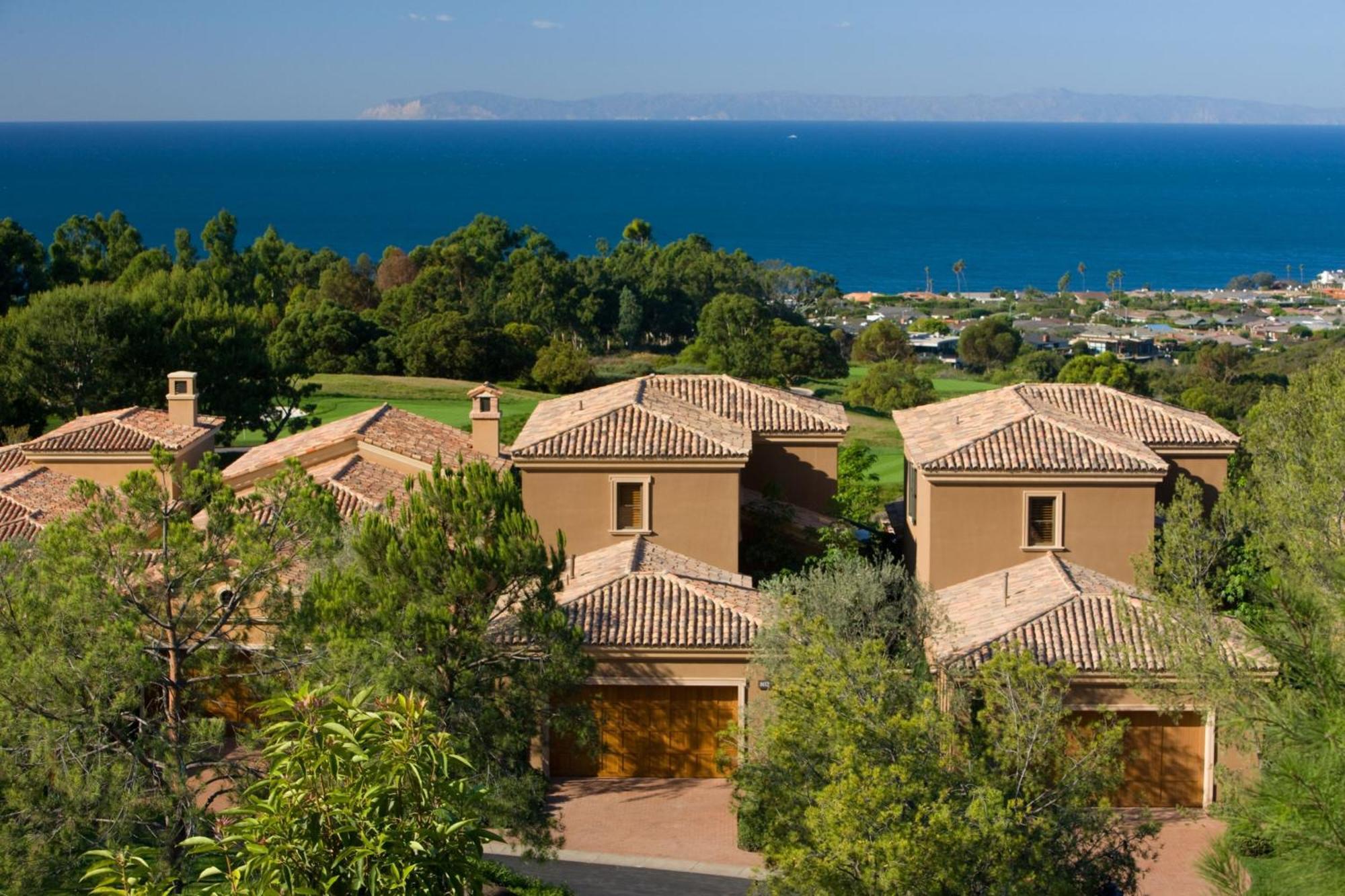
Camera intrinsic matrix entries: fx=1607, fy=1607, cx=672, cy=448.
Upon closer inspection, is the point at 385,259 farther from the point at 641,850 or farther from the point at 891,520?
the point at 641,850

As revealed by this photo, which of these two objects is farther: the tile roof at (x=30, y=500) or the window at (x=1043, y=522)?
the tile roof at (x=30, y=500)

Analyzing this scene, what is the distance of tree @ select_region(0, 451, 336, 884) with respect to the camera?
16.9 meters

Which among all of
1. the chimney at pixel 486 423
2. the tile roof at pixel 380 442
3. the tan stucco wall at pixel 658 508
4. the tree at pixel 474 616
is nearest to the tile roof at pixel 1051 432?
the tan stucco wall at pixel 658 508

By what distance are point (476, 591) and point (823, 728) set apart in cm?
650

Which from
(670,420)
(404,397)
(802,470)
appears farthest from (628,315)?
(670,420)

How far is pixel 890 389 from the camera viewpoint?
65625 mm

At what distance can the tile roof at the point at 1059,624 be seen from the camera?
22844mm

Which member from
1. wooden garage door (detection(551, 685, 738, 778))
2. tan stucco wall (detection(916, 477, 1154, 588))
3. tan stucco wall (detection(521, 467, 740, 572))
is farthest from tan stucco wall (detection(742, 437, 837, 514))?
wooden garage door (detection(551, 685, 738, 778))

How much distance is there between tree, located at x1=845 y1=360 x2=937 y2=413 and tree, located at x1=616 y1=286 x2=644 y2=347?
84.0ft

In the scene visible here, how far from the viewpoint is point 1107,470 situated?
29031 mm

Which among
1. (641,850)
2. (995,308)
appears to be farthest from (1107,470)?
(995,308)

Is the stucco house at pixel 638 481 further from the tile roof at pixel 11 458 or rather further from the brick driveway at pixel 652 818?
the tile roof at pixel 11 458

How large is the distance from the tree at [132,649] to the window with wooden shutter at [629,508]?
37.6 ft

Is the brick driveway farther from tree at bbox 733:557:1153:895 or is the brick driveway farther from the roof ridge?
the roof ridge
